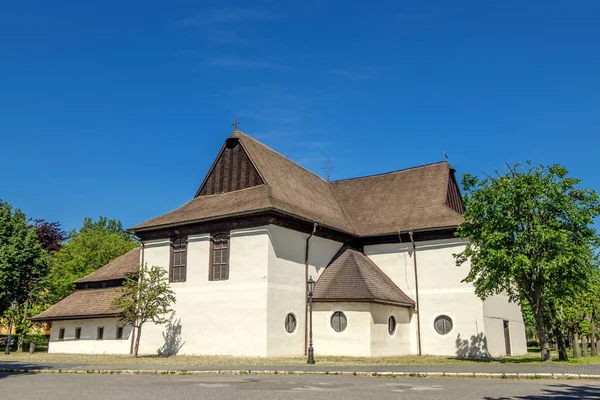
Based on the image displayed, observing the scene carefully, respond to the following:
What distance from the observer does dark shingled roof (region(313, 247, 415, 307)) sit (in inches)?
1059

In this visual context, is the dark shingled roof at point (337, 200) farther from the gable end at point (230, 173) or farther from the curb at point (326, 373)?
the curb at point (326, 373)

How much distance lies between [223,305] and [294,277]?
12.6ft

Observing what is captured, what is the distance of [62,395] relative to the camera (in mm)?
11375

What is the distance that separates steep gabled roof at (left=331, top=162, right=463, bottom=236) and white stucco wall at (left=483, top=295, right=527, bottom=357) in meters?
5.32

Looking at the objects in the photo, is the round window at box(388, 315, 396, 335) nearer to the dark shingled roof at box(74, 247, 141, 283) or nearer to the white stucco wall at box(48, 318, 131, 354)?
the white stucco wall at box(48, 318, 131, 354)

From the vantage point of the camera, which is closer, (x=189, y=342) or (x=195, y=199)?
(x=189, y=342)

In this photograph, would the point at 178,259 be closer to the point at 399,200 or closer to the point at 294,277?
the point at 294,277

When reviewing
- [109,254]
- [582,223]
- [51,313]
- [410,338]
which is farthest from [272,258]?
[109,254]

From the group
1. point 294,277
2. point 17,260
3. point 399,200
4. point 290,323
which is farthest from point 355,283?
point 17,260

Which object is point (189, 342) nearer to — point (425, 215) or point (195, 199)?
point (195, 199)

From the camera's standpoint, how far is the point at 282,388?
1228 cm

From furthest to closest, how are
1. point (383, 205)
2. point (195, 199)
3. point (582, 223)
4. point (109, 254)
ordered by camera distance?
point (109, 254), point (383, 205), point (195, 199), point (582, 223)

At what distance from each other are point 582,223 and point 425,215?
398 inches

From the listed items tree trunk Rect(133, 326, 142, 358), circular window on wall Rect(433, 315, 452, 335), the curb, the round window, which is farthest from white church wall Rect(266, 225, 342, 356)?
the curb
